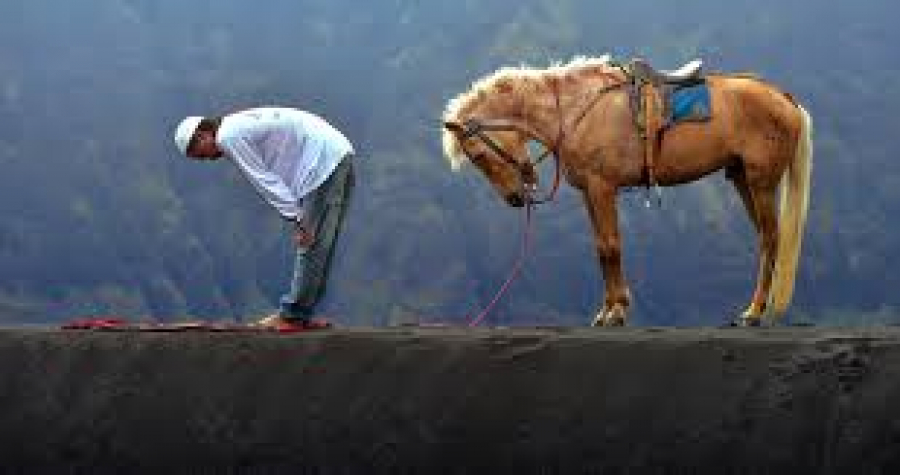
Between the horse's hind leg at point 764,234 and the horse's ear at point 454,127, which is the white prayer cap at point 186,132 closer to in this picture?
the horse's ear at point 454,127

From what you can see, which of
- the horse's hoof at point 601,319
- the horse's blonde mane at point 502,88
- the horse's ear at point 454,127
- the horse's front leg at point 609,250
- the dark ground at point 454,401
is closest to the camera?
the dark ground at point 454,401

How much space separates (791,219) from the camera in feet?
44.1

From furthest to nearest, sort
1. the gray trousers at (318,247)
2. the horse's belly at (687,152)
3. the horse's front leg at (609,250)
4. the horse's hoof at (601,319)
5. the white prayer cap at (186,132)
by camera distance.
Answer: the horse's belly at (687,152)
the horse's front leg at (609,250)
the horse's hoof at (601,319)
the white prayer cap at (186,132)
the gray trousers at (318,247)

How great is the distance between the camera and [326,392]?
32.4 ft

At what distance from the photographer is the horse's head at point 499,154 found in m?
13.7

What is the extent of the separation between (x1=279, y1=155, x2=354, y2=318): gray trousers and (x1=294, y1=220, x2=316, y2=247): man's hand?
0.03 meters

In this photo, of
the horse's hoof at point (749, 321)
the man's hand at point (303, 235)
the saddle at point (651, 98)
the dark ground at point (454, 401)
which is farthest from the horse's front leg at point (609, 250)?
the dark ground at point (454, 401)

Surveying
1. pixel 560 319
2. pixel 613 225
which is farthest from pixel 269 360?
pixel 560 319

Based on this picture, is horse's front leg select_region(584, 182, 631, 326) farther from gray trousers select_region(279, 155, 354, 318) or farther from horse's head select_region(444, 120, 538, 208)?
gray trousers select_region(279, 155, 354, 318)

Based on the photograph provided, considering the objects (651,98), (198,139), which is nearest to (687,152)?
(651,98)

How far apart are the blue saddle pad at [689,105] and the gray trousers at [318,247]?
9.89 ft

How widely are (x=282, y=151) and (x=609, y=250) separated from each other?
9.66 ft

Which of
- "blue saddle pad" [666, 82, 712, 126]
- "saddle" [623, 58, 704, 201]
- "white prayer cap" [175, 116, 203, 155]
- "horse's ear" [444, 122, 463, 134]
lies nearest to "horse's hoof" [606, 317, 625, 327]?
"saddle" [623, 58, 704, 201]

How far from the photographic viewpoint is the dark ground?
799 centimetres
